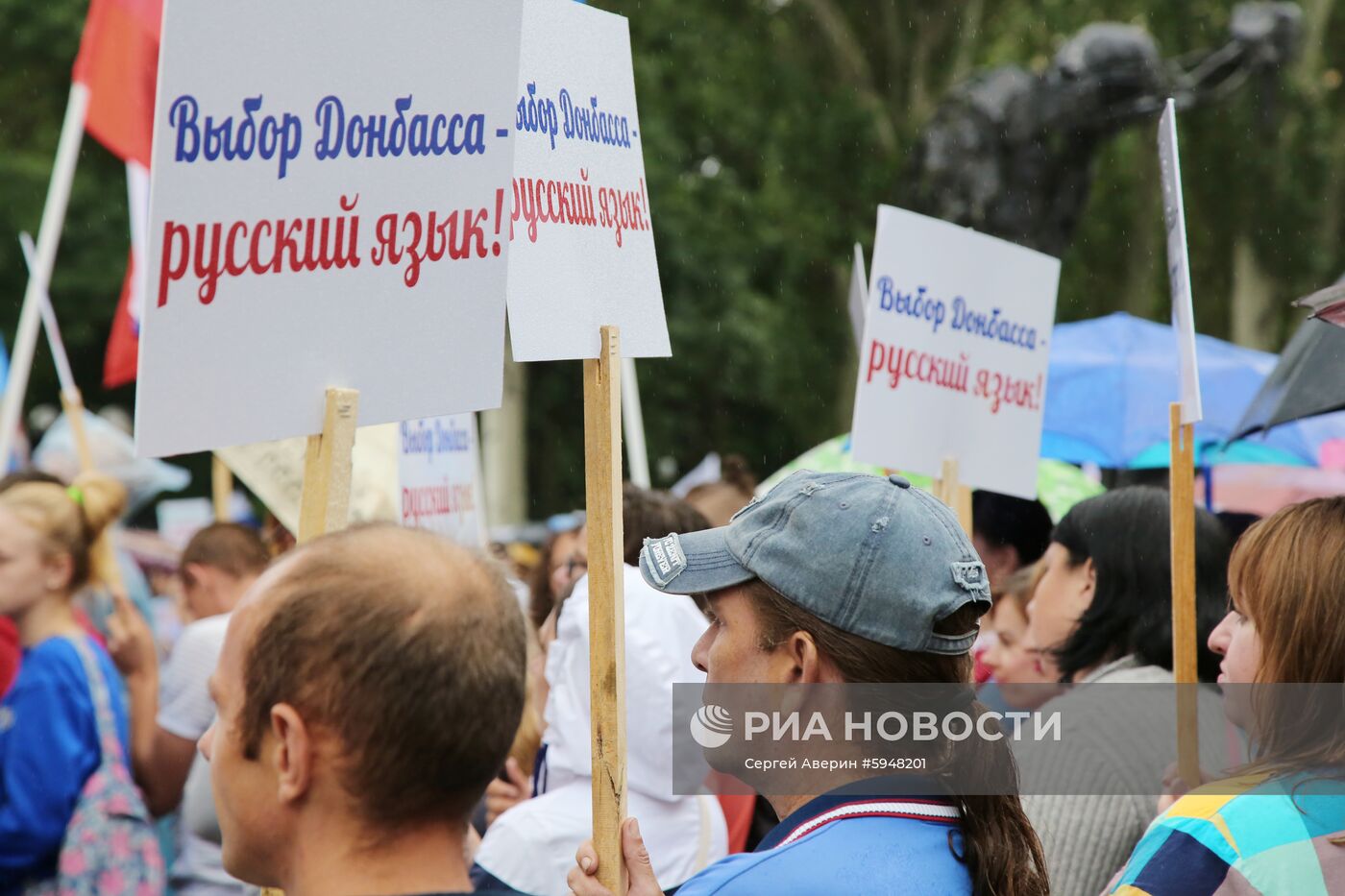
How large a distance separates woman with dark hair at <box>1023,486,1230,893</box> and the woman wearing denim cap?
109 cm

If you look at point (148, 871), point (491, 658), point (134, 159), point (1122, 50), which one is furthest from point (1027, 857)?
point (1122, 50)

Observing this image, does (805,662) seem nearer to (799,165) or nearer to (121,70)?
(121,70)

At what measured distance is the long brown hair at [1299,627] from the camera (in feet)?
7.61

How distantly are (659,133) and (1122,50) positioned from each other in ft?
30.4

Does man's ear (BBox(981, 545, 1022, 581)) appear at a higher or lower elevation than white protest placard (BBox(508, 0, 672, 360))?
lower

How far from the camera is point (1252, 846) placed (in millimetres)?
2211

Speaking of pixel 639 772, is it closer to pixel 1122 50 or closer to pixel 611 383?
pixel 611 383

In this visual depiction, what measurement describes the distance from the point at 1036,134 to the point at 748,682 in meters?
10.2

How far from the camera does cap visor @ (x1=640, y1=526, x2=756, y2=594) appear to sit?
2.22m

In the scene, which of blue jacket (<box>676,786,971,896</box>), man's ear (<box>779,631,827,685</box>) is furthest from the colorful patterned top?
man's ear (<box>779,631,827,685</box>)

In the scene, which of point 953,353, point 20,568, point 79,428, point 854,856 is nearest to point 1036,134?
point 953,353

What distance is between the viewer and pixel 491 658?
1738 millimetres

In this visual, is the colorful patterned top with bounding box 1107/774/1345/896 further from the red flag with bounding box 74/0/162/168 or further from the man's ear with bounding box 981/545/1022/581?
the red flag with bounding box 74/0/162/168

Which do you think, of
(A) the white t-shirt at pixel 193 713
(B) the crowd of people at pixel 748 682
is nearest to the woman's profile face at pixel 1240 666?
(B) the crowd of people at pixel 748 682
